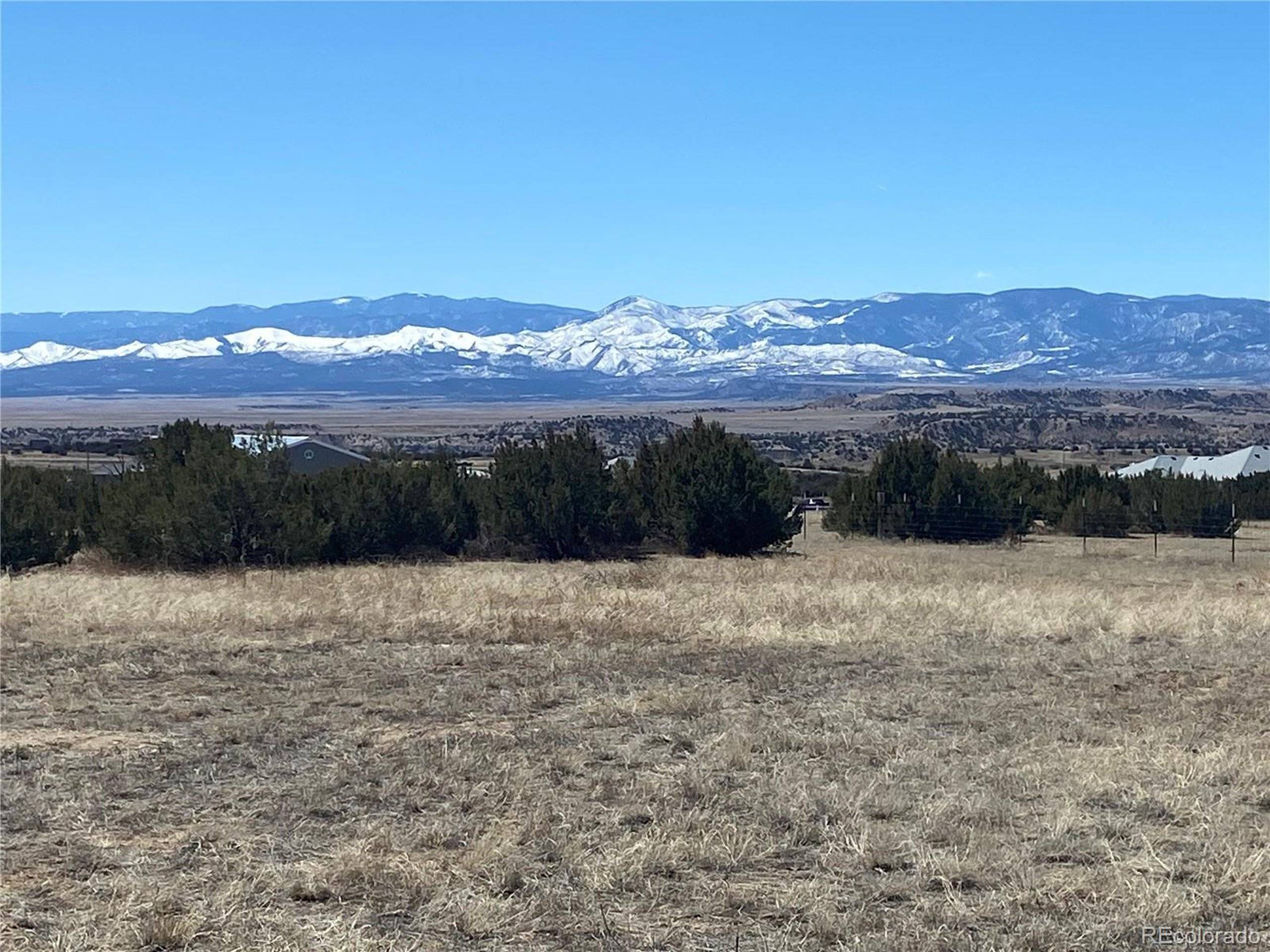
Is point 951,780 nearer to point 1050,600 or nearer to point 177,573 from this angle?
point 1050,600

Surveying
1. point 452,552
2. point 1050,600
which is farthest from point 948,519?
point 1050,600

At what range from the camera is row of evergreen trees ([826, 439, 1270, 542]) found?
1446 inches

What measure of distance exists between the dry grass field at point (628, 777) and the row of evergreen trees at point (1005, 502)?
725 inches

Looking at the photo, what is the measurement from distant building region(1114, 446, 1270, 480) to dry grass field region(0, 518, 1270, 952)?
160ft

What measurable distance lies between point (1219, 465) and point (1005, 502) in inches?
1259

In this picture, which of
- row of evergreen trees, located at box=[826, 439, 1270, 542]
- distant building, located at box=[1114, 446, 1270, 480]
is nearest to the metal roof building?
distant building, located at box=[1114, 446, 1270, 480]

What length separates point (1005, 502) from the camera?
38500mm

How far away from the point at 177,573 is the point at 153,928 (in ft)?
65.2

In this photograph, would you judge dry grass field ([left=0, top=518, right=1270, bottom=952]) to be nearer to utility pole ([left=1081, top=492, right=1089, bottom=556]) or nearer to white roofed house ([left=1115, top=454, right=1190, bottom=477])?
utility pole ([left=1081, top=492, right=1089, bottom=556])

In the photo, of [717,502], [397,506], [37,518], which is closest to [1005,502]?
[717,502]

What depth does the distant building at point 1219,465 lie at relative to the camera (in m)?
63.8

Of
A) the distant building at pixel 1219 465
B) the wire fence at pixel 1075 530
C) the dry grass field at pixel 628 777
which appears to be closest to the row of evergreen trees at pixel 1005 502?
the wire fence at pixel 1075 530

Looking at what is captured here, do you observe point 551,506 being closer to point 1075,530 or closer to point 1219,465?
point 1075,530

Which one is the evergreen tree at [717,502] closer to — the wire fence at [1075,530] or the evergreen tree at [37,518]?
the wire fence at [1075,530]
